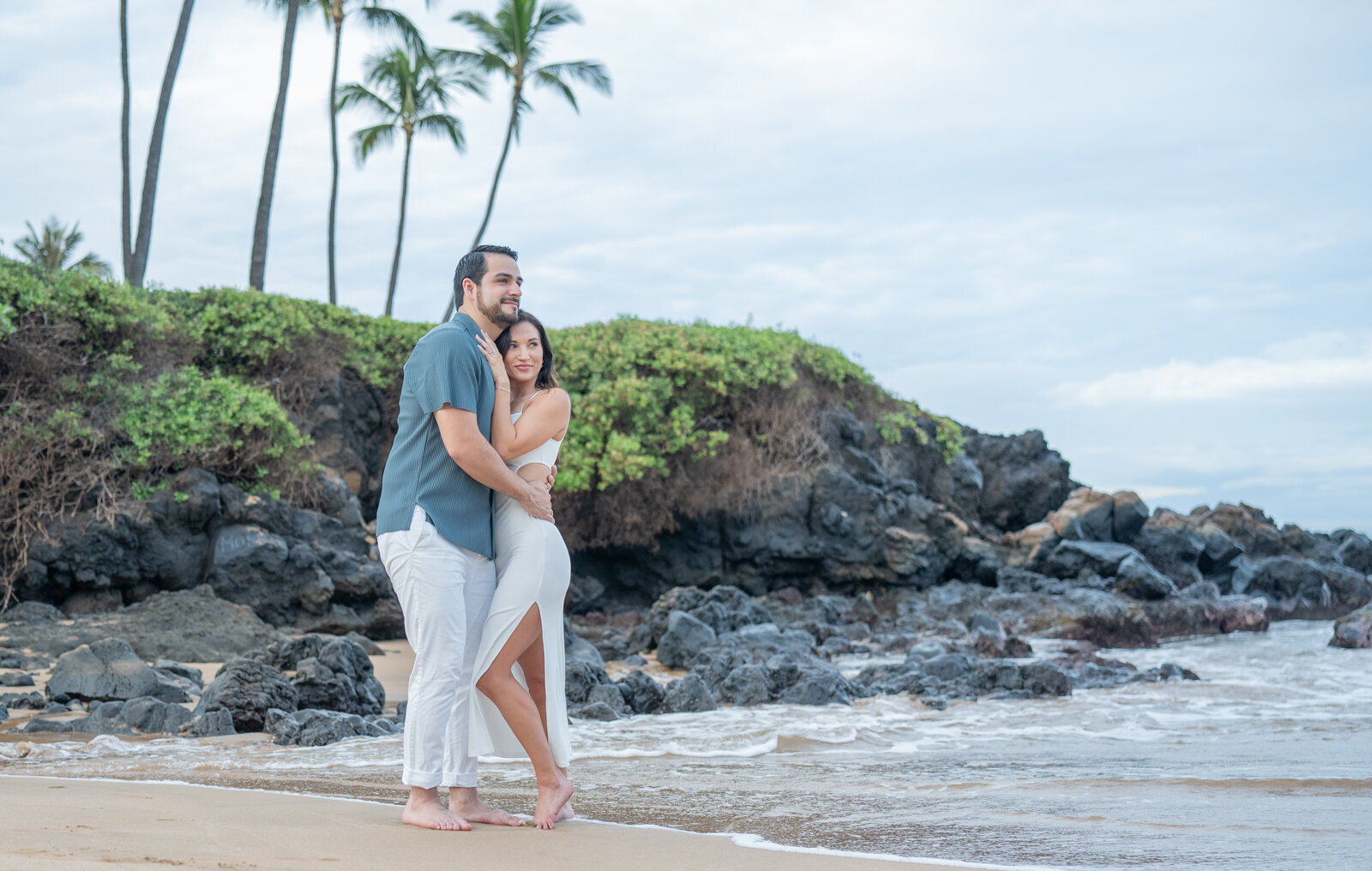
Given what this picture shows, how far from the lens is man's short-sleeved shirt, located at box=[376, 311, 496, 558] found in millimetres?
3334

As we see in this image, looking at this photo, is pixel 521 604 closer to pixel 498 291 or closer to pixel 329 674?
pixel 498 291

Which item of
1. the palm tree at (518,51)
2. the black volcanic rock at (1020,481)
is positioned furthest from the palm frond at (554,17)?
the black volcanic rock at (1020,481)

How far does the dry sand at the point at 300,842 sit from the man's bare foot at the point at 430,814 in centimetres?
5

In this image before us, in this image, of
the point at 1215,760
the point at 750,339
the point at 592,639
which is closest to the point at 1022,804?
the point at 1215,760

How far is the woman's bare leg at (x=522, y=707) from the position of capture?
3.42 m

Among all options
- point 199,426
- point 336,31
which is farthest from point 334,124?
point 199,426

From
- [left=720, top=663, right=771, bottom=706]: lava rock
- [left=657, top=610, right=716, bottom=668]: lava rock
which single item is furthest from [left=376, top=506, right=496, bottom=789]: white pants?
[left=657, top=610, right=716, bottom=668]: lava rock

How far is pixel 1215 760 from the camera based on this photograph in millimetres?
5133

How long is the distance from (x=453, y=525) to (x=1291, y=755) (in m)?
4.52

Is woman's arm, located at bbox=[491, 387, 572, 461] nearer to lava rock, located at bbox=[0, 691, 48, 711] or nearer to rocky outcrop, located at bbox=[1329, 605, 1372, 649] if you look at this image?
lava rock, located at bbox=[0, 691, 48, 711]

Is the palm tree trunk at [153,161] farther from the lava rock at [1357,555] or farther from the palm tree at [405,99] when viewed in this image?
the lava rock at [1357,555]

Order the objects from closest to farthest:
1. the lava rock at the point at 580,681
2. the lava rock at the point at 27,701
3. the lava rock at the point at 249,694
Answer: the lava rock at the point at 249,694 → the lava rock at the point at 27,701 → the lava rock at the point at 580,681

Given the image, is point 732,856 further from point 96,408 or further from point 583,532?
point 583,532

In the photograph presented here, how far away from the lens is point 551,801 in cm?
336
